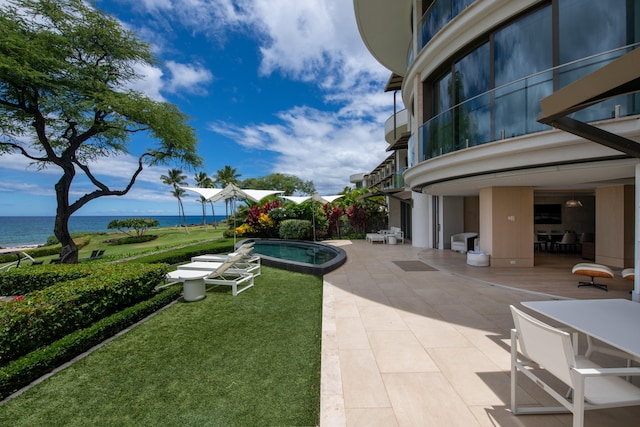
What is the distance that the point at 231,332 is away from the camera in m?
4.70

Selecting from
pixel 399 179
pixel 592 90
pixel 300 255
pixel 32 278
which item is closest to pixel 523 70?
pixel 592 90

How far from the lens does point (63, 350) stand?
3756 mm

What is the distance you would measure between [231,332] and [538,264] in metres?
11.2

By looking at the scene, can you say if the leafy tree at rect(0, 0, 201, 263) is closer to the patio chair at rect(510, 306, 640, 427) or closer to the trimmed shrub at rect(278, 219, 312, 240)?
the trimmed shrub at rect(278, 219, 312, 240)

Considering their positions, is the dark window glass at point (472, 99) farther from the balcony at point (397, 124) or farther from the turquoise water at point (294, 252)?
the balcony at point (397, 124)

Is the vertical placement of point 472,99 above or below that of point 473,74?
below

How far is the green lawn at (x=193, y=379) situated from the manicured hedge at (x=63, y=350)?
7.9 inches

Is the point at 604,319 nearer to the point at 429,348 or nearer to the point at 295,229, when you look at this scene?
the point at 429,348

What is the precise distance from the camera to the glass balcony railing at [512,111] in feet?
16.8

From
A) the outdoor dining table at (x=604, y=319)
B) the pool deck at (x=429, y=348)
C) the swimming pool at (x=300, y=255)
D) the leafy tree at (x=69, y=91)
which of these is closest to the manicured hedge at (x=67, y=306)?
the pool deck at (x=429, y=348)

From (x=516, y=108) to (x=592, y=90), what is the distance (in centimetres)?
435

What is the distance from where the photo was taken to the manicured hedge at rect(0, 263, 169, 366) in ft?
11.6

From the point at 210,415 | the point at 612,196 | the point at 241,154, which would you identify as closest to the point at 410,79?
the point at 612,196

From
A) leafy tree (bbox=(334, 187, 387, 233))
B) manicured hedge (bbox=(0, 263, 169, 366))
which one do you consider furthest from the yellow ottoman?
leafy tree (bbox=(334, 187, 387, 233))
